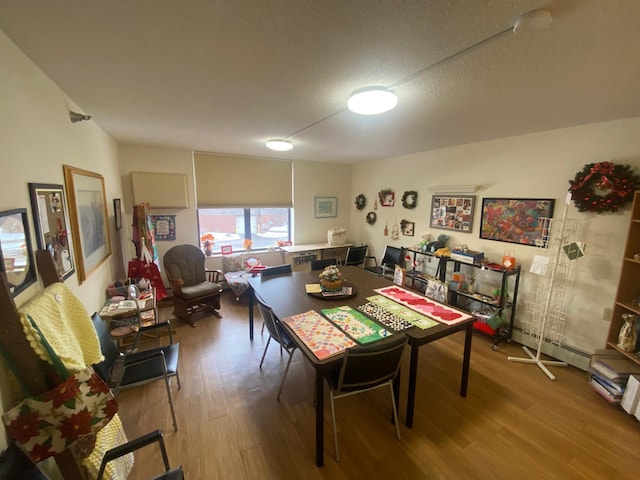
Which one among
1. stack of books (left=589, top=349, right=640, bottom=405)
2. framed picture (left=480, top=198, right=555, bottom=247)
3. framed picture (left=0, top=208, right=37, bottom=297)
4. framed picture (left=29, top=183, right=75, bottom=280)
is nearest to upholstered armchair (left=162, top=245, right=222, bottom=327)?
framed picture (left=29, top=183, right=75, bottom=280)

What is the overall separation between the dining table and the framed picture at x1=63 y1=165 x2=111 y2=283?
141 centimetres

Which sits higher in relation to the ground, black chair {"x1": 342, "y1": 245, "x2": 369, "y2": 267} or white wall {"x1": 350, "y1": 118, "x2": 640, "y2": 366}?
white wall {"x1": 350, "y1": 118, "x2": 640, "y2": 366}

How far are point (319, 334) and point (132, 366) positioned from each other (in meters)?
1.44

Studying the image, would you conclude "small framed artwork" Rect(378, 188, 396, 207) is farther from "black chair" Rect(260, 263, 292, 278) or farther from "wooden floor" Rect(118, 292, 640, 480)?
"wooden floor" Rect(118, 292, 640, 480)

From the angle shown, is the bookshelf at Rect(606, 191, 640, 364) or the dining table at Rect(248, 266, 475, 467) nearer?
the dining table at Rect(248, 266, 475, 467)

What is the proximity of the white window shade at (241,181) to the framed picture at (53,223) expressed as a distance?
260 cm

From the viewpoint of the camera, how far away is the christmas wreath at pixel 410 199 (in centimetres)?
419

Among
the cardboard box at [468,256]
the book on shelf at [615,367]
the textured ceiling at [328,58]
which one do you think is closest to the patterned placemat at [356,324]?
the textured ceiling at [328,58]

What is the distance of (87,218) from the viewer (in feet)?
7.13

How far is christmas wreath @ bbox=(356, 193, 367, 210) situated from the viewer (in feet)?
17.4

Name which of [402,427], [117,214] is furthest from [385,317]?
[117,214]

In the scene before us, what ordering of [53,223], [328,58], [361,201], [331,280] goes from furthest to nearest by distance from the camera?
[361,201]
[331,280]
[53,223]
[328,58]

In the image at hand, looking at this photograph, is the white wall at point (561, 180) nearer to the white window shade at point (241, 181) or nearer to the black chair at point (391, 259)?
the black chair at point (391, 259)

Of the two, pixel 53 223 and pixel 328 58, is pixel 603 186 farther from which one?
pixel 53 223
